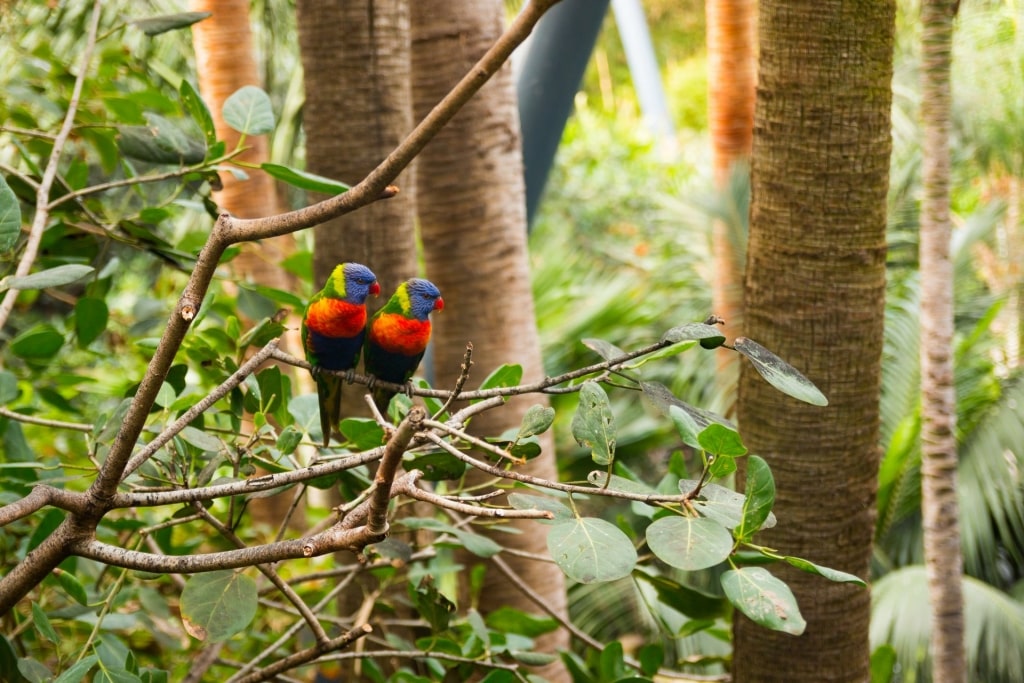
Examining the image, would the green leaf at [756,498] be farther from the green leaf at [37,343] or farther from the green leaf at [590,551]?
the green leaf at [37,343]

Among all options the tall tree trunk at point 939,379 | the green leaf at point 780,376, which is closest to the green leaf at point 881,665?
the tall tree trunk at point 939,379

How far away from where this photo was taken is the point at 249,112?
→ 1.06m

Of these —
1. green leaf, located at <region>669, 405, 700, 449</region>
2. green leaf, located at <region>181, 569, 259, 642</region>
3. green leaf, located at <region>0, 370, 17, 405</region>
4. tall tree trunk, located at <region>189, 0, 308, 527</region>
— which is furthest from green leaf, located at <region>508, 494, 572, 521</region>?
tall tree trunk, located at <region>189, 0, 308, 527</region>

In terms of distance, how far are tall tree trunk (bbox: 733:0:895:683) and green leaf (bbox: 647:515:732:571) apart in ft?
1.91

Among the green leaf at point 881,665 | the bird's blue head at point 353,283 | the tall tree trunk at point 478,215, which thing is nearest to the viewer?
the bird's blue head at point 353,283

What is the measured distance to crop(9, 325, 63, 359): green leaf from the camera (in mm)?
1095

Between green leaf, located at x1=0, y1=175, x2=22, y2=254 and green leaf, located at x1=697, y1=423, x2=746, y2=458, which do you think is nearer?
green leaf, located at x1=697, y1=423, x2=746, y2=458

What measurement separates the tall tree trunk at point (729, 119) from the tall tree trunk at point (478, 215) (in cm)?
166

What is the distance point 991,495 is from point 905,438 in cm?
32

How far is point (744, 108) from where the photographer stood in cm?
323

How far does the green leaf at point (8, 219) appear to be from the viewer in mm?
817

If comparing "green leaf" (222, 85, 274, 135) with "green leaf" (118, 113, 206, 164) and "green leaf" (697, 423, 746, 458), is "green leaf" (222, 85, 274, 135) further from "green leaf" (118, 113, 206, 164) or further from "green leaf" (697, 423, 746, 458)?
"green leaf" (697, 423, 746, 458)

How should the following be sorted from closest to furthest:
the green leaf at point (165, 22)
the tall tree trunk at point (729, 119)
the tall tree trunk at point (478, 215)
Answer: the green leaf at point (165, 22), the tall tree trunk at point (478, 215), the tall tree trunk at point (729, 119)

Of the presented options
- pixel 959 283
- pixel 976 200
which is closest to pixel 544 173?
pixel 959 283
